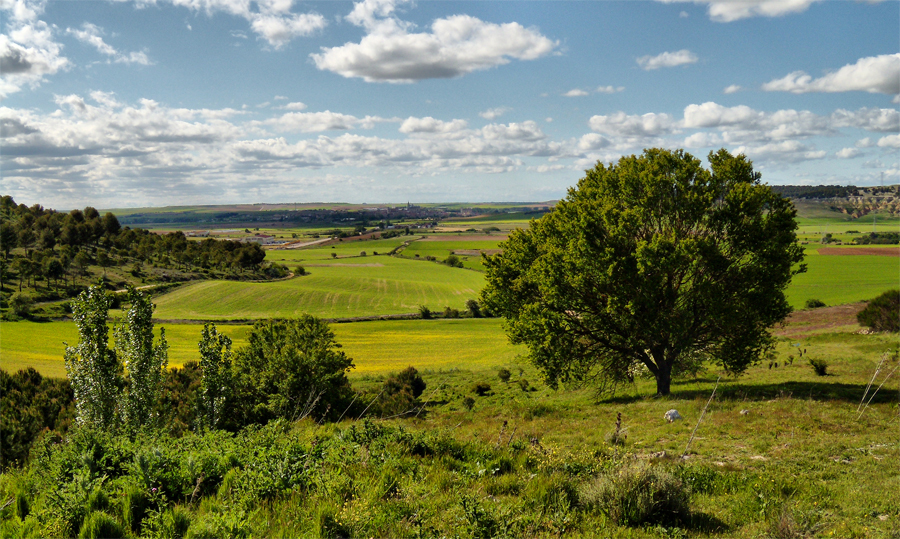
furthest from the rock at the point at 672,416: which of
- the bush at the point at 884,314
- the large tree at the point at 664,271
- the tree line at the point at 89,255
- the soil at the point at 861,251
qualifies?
the soil at the point at 861,251

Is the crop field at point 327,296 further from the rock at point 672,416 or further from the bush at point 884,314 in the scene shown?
the rock at point 672,416

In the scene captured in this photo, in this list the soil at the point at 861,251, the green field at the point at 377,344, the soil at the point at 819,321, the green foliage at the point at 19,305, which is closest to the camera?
the soil at the point at 819,321

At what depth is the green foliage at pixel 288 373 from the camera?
27344 millimetres

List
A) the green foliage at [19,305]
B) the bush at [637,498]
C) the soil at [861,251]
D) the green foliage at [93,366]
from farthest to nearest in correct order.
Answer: the soil at [861,251]
the green foliage at [19,305]
the green foliage at [93,366]
the bush at [637,498]

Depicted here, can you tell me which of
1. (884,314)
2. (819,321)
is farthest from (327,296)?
(884,314)

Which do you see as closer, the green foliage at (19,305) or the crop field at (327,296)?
the green foliage at (19,305)

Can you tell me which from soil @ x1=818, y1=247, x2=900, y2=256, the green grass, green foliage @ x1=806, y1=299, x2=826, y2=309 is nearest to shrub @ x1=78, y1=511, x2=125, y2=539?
green foliage @ x1=806, y1=299, x2=826, y2=309

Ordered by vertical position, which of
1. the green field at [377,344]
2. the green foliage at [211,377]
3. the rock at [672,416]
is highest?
the green foliage at [211,377]

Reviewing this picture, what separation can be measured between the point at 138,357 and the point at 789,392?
24.8m

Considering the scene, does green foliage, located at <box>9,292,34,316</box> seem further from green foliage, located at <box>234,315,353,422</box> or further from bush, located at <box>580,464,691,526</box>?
bush, located at <box>580,464,691,526</box>

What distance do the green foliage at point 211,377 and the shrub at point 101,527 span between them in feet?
45.3

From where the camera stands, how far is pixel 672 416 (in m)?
17.6

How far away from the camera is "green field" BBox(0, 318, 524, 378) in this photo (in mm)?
49438

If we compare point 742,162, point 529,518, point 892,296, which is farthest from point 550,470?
point 892,296
